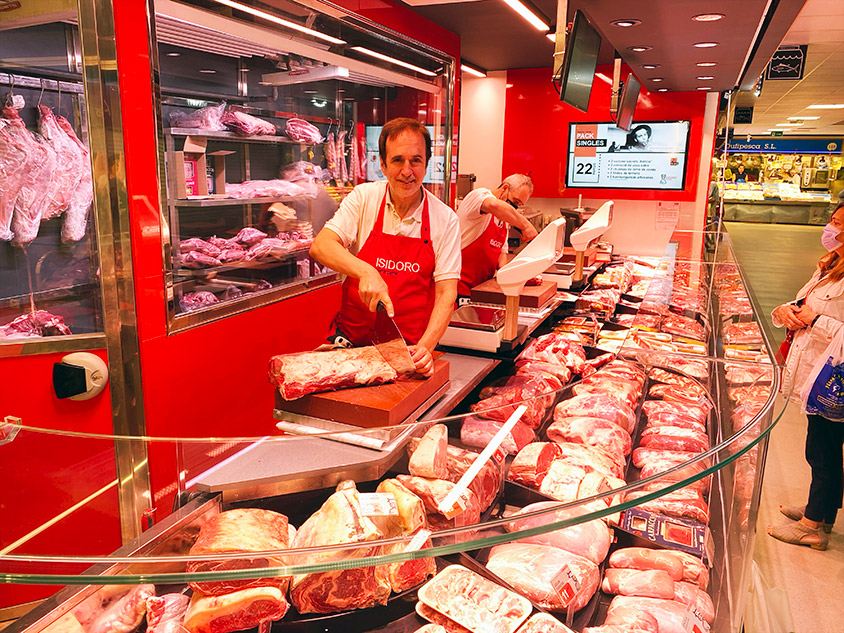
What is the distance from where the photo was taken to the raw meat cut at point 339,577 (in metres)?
1.22

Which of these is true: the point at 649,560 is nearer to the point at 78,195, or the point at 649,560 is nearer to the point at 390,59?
the point at 78,195

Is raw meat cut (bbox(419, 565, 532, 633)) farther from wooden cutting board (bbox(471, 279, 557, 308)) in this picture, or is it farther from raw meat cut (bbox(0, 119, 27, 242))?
raw meat cut (bbox(0, 119, 27, 242))

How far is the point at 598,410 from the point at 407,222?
1.28 metres

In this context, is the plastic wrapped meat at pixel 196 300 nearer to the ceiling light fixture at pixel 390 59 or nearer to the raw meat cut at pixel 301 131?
the raw meat cut at pixel 301 131

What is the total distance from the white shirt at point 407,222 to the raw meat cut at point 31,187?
3.88 ft

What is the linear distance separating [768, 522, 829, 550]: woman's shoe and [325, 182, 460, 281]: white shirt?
2628 millimetres

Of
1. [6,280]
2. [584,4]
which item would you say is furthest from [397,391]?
[584,4]

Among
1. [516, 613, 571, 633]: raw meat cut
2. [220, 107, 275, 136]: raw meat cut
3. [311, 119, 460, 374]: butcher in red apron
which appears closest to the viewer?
[516, 613, 571, 633]: raw meat cut

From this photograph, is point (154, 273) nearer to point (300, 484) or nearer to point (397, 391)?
point (397, 391)

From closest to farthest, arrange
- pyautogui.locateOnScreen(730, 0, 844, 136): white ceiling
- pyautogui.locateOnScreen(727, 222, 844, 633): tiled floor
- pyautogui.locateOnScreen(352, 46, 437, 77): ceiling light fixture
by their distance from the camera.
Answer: pyautogui.locateOnScreen(727, 222, 844, 633): tiled floor < pyautogui.locateOnScreen(352, 46, 437, 77): ceiling light fixture < pyautogui.locateOnScreen(730, 0, 844, 136): white ceiling

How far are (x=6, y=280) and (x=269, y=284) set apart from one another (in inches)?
74.6

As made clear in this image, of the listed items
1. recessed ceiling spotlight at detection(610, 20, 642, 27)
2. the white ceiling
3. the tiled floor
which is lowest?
the tiled floor

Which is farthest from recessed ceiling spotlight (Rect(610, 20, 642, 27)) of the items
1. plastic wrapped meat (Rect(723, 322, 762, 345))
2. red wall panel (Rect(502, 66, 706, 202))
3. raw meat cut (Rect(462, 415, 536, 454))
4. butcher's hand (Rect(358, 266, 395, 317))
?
red wall panel (Rect(502, 66, 706, 202))

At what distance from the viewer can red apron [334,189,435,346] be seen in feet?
9.53
